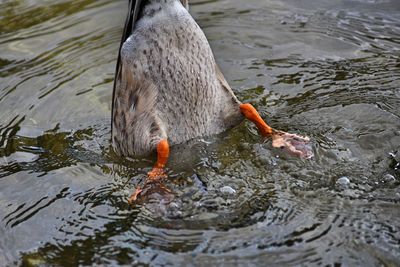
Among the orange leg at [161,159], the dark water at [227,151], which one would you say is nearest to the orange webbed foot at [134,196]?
the dark water at [227,151]

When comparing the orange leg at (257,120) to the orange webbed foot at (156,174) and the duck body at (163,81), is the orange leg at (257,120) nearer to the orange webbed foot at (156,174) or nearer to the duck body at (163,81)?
the duck body at (163,81)

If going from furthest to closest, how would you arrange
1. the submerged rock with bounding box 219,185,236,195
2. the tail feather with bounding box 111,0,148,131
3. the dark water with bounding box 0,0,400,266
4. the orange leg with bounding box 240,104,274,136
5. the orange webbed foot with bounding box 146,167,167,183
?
1. the orange leg with bounding box 240,104,274,136
2. the tail feather with bounding box 111,0,148,131
3. the orange webbed foot with bounding box 146,167,167,183
4. the submerged rock with bounding box 219,185,236,195
5. the dark water with bounding box 0,0,400,266

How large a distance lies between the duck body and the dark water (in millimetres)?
198

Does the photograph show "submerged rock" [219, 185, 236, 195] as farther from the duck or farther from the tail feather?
the tail feather

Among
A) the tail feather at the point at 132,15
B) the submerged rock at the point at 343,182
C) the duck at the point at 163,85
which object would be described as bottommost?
the submerged rock at the point at 343,182

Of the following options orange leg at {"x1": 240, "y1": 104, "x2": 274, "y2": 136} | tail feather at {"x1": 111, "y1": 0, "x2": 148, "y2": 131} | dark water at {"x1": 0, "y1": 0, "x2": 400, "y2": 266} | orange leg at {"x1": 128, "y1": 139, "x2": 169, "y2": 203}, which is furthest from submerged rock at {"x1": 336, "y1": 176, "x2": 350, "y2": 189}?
tail feather at {"x1": 111, "y1": 0, "x2": 148, "y2": 131}

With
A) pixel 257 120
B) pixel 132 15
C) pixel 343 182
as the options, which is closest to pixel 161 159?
pixel 257 120

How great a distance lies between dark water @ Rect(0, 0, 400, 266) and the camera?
166 inches

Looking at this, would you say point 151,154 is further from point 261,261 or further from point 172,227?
point 261,261

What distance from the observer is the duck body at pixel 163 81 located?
523cm

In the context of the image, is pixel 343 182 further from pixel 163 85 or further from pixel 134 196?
pixel 163 85

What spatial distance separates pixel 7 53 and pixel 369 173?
4071 millimetres

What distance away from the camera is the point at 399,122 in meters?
5.29

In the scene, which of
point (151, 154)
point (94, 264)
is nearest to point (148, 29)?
point (151, 154)
